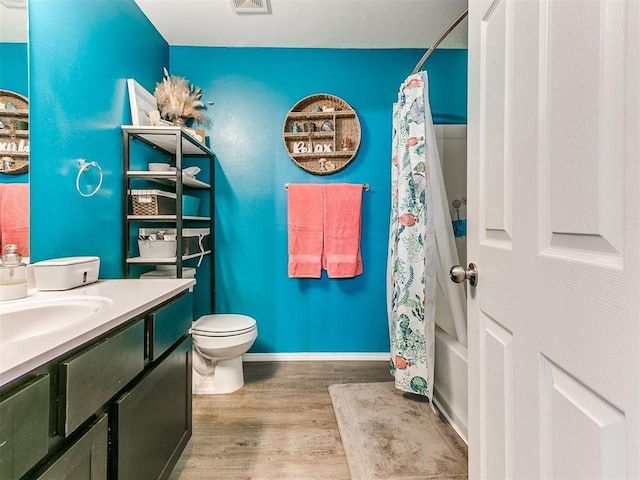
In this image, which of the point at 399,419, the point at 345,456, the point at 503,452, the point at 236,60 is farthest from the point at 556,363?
the point at 236,60

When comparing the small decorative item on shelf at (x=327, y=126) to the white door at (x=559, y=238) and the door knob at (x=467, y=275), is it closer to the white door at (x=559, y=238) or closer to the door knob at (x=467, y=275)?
Result: the white door at (x=559, y=238)

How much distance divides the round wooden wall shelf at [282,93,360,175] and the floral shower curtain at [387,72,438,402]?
0.63m

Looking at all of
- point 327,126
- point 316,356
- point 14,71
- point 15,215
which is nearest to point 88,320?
point 15,215

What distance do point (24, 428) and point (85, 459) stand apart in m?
0.22

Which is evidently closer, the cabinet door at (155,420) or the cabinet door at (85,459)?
the cabinet door at (85,459)

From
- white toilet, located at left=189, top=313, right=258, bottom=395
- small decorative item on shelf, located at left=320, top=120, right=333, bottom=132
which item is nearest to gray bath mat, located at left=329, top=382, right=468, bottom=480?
white toilet, located at left=189, top=313, right=258, bottom=395

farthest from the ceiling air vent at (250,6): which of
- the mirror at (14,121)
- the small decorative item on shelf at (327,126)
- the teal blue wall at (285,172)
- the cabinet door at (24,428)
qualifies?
the cabinet door at (24,428)

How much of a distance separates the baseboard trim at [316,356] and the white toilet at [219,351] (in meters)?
0.36

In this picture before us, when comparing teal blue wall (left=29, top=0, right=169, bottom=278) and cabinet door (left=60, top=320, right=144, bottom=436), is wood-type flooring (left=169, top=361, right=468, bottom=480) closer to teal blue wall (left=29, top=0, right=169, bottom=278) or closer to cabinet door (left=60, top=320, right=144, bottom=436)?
cabinet door (left=60, top=320, right=144, bottom=436)

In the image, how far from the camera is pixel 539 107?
60 cm

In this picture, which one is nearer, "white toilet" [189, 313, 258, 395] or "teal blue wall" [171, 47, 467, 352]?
"white toilet" [189, 313, 258, 395]

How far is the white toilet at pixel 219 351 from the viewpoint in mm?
1806

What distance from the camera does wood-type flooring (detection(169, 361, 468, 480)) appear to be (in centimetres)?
132

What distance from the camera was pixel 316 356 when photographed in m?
2.41
